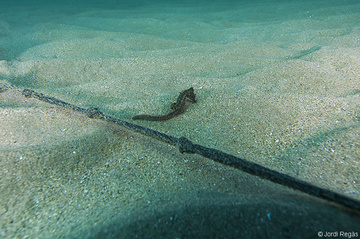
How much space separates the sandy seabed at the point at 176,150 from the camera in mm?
1276

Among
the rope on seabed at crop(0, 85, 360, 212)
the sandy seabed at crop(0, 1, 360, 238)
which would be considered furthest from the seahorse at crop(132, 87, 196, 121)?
the rope on seabed at crop(0, 85, 360, 212)

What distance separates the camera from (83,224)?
1.36m

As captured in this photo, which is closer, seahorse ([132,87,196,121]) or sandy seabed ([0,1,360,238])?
sandy seabed ([0,1,360,238])

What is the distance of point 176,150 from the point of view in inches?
87.8

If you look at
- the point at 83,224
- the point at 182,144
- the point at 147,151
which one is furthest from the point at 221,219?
the point at 147,151

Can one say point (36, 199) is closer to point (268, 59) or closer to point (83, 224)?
point (83, 224)

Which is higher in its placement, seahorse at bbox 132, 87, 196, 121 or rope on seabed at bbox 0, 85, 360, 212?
rope on seabed at bbox 0, 85, 360, 212

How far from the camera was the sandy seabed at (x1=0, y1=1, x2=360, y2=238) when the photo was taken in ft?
4.19

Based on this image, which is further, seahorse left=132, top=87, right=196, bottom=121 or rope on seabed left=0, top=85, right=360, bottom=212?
seahorse left=132, top=87, right=196, bottom=121

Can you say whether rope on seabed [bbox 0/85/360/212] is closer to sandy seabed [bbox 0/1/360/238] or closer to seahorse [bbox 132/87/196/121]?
sandy seabed [bbox 0/1/360/238]

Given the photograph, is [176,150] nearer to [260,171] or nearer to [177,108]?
[177,108]

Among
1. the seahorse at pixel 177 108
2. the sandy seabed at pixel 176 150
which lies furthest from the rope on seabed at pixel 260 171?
the seahorse at pixel 177 108

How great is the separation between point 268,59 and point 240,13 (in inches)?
346

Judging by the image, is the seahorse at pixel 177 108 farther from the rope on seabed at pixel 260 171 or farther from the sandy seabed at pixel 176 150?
the rope on seabed at pixel 260 171
